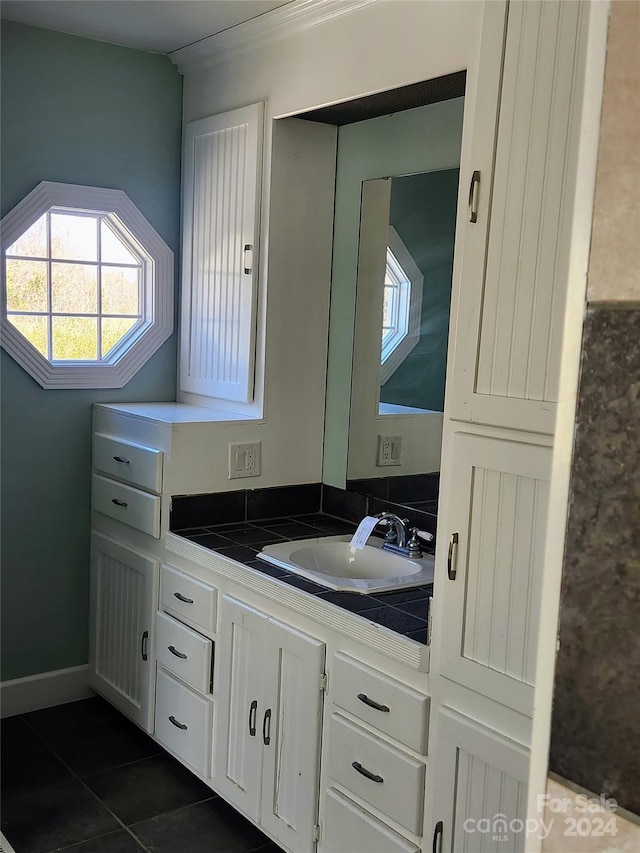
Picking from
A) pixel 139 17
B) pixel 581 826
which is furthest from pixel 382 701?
pixel 139 17

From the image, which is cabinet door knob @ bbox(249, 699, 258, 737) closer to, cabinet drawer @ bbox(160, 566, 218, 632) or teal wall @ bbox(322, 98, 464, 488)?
cabinet drawer @ bbox(160, 566, 218, 632)

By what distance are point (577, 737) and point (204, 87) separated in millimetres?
3300

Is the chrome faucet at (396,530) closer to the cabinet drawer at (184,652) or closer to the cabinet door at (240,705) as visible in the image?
the cabinet door at (240,705)

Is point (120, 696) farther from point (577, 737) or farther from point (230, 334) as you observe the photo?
point (577, 737)

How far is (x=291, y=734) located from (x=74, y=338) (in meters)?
1.84

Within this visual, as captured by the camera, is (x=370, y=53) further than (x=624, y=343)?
Yes

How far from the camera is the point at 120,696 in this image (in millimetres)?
3273

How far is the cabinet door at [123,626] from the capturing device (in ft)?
10.1

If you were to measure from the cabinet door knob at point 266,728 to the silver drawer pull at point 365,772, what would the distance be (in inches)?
14.8

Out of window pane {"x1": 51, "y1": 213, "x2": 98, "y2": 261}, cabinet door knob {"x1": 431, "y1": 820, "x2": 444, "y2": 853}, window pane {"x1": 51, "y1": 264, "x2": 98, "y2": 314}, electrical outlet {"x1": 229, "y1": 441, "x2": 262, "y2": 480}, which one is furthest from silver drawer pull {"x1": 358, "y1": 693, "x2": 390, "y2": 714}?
window pane {"x1": 51, "y1": 213, "x2": 98, "y2": 261}

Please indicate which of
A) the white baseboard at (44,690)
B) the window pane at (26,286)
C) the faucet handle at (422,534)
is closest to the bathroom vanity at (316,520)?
the white baseboard at (44,690)

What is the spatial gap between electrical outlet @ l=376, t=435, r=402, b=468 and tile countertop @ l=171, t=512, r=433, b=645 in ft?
0.92

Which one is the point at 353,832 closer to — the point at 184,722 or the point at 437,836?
the point at 437,836

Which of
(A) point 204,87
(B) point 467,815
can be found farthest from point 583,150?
(A) point 204,87
